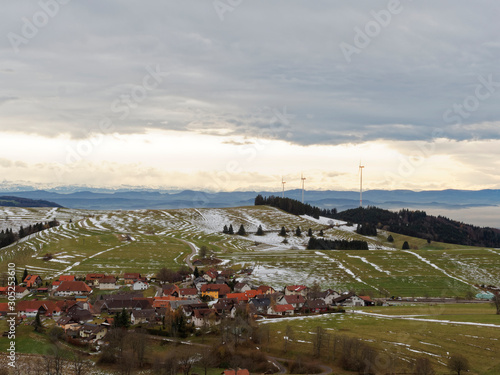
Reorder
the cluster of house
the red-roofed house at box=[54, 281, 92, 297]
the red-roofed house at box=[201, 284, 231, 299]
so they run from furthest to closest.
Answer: the red-roofed house at box=[201, 284, 231, 299], the red-roofed house at box=[54, 281, 92, 297], the cluster of house

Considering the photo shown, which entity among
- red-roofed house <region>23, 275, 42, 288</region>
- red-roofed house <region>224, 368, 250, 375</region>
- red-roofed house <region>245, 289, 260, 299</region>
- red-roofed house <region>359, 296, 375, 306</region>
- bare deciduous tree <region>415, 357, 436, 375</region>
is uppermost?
bare deciduous tree <region>415, 357, 436, 375</region>

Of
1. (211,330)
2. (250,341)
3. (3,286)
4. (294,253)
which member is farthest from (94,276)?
(294,253)

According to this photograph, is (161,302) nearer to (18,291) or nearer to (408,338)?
(18,291)

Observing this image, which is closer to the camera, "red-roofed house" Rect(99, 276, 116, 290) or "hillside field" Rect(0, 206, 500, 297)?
"red-roofed house" Rect(99, 276, 116, 290)

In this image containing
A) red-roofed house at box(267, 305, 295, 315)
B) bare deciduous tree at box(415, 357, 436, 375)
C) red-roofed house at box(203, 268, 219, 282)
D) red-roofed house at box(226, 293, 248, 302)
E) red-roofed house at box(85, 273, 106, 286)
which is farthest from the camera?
red-roofed house at box(203, 268, 219, 282)

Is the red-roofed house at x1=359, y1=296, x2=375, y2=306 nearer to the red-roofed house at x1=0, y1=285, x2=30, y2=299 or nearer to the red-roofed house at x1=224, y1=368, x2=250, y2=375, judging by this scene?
the red-roofed house at x1=224, y1=368, x2=250, y2=375

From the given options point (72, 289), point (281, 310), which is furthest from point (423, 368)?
point (72, 289)

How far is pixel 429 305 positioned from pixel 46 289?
283 feet

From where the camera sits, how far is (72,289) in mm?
103438

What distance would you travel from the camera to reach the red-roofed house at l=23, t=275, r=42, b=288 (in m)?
106

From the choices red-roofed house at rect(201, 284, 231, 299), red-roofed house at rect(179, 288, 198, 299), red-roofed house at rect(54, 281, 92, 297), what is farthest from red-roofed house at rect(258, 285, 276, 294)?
red-roofed house at rect(54, 281, 92, 297)

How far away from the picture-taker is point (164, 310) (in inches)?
3332

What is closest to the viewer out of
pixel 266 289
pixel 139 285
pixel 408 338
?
pixel 408 338

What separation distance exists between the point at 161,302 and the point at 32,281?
1492 inches
